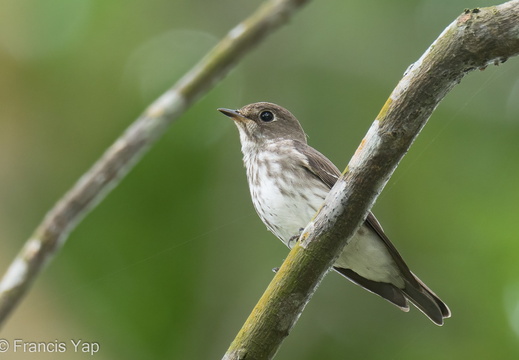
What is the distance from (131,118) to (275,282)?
285 cm

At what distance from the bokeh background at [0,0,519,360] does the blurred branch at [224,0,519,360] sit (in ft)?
6.49

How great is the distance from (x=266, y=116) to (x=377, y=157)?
2.43 m

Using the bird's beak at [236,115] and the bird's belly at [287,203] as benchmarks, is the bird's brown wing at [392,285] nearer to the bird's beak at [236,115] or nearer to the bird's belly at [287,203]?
the bird's belly at [287,203]

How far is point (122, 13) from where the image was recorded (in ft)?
19.9

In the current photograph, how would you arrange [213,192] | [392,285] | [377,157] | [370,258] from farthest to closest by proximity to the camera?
[213,192] → [392,285] → [370,258] → [377,157]

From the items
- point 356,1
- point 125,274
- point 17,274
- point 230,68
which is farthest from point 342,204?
point 356,1

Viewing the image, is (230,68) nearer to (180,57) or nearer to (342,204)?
(342,204)

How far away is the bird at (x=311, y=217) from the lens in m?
4.45

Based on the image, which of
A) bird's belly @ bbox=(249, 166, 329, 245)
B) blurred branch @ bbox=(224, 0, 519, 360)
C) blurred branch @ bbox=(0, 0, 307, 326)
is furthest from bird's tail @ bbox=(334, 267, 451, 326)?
blurred branch @ bbox=(0, 0, 307, 326)

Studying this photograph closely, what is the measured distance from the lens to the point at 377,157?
3066 millimetres

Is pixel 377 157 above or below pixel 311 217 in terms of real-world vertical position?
below

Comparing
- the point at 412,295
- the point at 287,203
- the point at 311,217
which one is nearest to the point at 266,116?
the point at 287,203

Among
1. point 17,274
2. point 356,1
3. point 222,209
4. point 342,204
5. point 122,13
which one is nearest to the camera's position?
point 17,274

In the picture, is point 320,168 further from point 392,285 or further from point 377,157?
point 377,157
